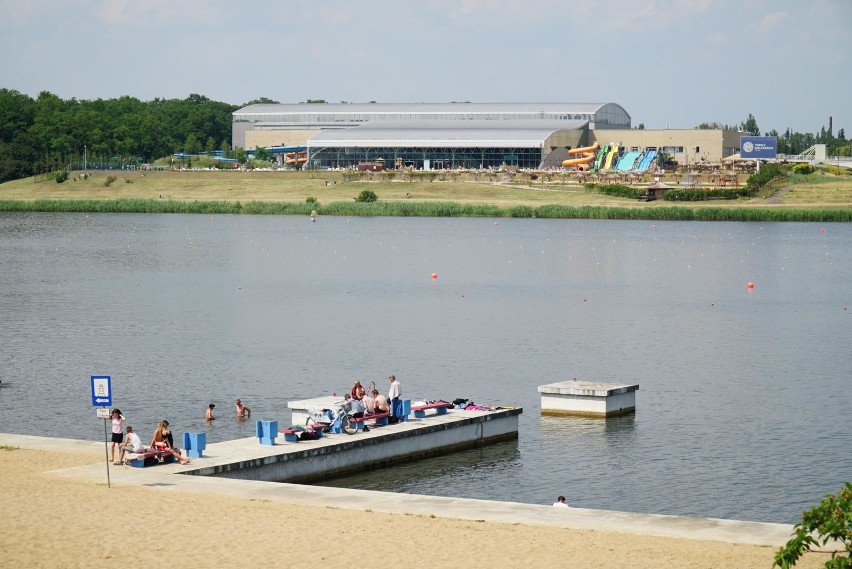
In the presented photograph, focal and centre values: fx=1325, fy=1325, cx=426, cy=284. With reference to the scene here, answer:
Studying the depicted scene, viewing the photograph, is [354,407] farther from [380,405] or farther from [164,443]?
[164,443]

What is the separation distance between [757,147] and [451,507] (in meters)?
177

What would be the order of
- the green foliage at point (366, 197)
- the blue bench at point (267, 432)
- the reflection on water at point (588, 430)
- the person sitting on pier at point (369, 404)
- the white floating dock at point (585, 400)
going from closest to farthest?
1. the blue bench at point (267, 432)
2. the person sitting on pier at point (369, 404)
3. the reflection on water at point (588, 430)
4. the white floating dock at point (585, 400)
5. the green foliage at point (366, 197)

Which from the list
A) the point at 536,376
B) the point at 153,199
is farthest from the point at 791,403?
the point at 153,199

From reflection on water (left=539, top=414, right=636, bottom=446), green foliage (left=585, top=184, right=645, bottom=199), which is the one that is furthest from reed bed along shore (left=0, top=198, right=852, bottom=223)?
reflection on water (left=539, top=414, right=636, bottom=446)

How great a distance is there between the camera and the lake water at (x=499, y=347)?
127 ft

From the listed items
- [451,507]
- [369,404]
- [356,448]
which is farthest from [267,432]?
[451,507]

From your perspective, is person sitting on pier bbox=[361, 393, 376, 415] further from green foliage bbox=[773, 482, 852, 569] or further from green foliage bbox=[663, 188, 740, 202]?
green foliage bbox=[663, 188, 740, 202]

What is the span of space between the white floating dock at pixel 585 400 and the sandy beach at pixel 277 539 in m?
19.1

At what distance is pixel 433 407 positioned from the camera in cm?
4231

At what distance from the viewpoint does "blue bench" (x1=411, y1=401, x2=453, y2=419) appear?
41.8 meters

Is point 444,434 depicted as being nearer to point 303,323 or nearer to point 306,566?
point 306,566

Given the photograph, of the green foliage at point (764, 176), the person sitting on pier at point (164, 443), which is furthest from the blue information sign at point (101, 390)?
the green foliage at point (764, 176)

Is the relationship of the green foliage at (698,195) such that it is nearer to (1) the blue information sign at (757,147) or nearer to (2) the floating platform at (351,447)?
(1) the blue information sign at (757,147)

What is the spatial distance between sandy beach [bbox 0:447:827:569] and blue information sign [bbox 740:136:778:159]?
17728 centimetres
